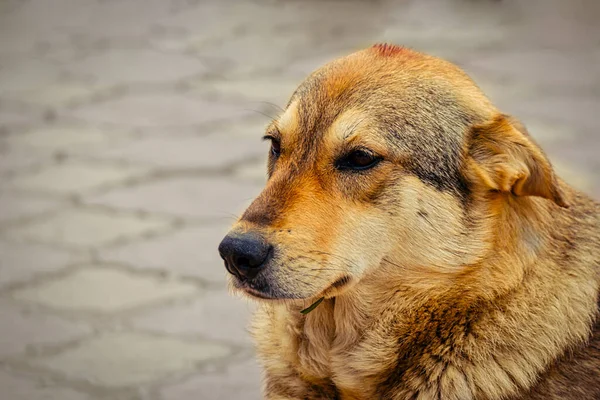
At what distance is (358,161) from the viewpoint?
321 centimetres

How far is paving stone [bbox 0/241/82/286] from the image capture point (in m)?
5.43

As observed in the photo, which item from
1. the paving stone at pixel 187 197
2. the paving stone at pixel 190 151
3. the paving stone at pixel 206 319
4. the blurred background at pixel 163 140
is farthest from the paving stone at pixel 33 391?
the paving stone at pixel 190 151

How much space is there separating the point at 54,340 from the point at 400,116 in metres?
2.41

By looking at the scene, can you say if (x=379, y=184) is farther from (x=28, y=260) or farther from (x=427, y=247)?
(x=28, y=260)

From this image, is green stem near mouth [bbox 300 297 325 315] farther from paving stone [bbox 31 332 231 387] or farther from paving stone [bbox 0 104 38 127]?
paving stone [bbox 0 104 38 127]

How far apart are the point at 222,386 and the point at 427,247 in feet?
5.28

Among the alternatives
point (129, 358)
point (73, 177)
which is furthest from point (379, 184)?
point (73, 177)

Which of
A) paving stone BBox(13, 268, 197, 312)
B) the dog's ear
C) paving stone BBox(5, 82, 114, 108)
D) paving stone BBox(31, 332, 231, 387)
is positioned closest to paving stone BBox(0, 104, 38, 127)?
paving stone BBox(5, 82, 114, 108)

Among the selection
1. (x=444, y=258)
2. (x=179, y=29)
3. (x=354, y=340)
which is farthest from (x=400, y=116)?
(x=179, y=29)

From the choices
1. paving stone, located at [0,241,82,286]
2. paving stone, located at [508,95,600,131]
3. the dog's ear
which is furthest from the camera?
paving stone, located at [508,95,600,131]

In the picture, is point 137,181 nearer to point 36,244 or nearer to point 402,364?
point 36,244

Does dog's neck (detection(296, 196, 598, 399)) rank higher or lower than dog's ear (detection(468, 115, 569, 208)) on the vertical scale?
lower

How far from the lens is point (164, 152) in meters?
7.05

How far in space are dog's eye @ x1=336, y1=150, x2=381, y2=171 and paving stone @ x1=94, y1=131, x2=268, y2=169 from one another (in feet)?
11.9
